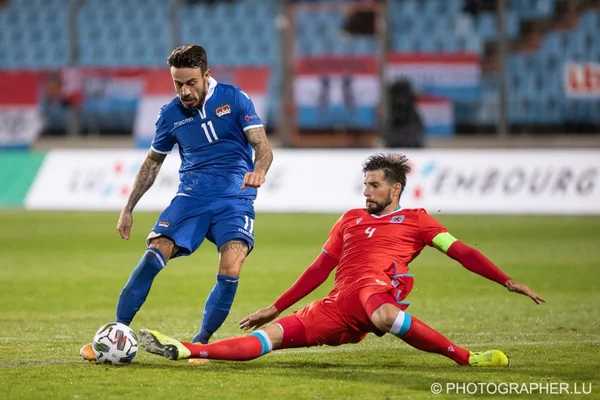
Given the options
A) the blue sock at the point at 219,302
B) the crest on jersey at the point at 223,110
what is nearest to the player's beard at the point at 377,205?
the blue sock at the point at 219,302

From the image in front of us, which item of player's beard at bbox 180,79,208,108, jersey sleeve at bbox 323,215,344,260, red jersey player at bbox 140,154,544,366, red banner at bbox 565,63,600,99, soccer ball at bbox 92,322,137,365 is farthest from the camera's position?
red banner at bbox 565,63,600,99

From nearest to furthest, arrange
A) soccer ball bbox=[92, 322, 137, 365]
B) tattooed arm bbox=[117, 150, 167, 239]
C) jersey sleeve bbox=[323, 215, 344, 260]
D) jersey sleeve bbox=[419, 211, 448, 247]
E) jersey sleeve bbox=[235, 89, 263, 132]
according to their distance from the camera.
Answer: soccer ball bbox=[92, 322, 137, 365] → jersey sleeve bbox=[419, 211, 448, 247] → jersey sleeve bbox=[323, 215, 344, 260] → jersey sleeve bbox=[235, 89, 263, 132] → tattooed arm bbox=[117, 150, 167, 239]

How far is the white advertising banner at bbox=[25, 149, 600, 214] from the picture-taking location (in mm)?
16625

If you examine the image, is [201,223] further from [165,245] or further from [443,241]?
[443,241]

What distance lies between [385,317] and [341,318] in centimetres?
36

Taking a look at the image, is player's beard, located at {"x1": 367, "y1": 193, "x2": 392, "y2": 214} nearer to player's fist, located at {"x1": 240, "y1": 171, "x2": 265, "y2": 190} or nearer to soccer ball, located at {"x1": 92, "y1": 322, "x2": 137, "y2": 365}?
player's fist, located at {"x1": 240, "y1": 171, "x2": 265, "y2": 190}

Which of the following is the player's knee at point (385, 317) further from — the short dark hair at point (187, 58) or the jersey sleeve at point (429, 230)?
the short dark hair at point (187, 58)

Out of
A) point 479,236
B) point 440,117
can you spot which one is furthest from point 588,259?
point 440,117

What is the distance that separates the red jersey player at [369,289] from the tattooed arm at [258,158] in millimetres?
584

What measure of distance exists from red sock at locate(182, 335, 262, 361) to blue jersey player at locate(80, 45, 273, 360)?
636 millimetres

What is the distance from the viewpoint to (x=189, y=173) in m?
7.17

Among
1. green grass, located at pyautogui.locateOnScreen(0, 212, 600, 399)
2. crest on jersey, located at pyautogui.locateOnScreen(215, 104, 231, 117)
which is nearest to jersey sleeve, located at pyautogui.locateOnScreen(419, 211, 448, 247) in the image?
green grass, located at pyautogui.locateOnScreen(0, 212, 600, 399)

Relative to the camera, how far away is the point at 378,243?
6484 mm

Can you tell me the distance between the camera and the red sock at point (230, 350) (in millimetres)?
6219
